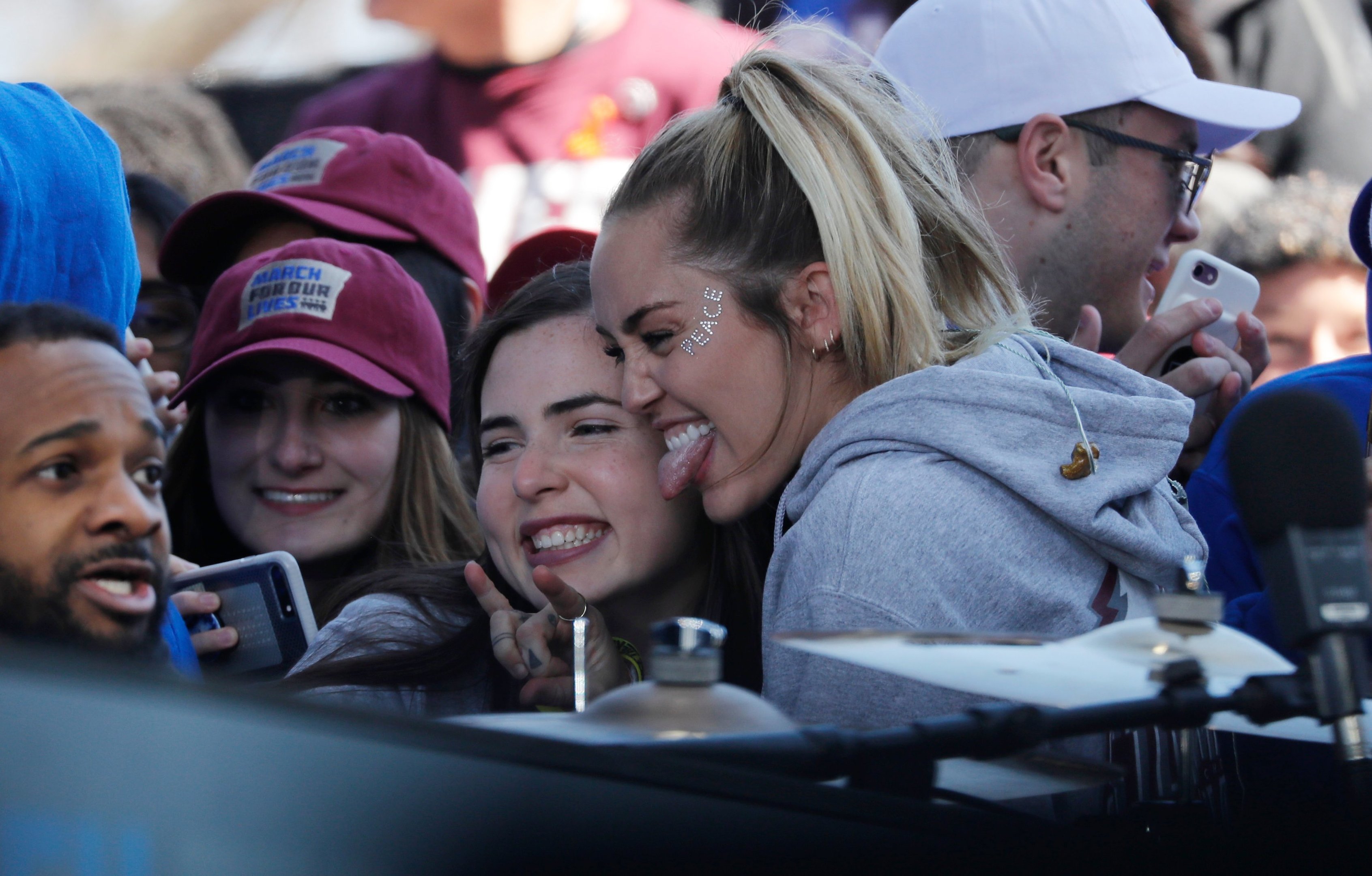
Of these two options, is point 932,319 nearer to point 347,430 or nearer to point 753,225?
point 753,225

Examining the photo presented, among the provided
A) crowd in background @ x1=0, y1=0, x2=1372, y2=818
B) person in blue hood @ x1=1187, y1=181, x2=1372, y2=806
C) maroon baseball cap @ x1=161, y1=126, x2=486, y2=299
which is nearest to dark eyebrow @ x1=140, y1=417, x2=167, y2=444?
crowd in background @ x1=0, y1=0, x2=1372, y2=818

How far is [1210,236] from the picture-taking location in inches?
215

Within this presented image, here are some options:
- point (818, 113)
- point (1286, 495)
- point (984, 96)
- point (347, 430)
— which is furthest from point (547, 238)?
point (1286, 495)

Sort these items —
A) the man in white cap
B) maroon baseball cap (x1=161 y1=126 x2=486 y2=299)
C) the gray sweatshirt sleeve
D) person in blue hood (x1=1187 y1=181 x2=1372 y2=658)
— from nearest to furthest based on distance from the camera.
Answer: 1. the gray sweatshirt sleeve
2. person in blue hood (x1=1187 y1=181 x2=1372 y2=658)
3. the man in white cap
4. maroon baseball cap (x1=161 y1=126 x2=486 y2=299)

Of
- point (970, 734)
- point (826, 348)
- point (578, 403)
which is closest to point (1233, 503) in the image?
point (826, 348)

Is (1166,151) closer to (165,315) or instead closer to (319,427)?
(319,427)

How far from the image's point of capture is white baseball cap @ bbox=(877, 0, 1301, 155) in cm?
279

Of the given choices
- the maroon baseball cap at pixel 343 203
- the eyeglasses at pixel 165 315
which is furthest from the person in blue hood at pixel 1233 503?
the eyeglasses at pixel 165 315

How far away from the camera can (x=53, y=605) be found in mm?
1215

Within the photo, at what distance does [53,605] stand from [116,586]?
0.06 meters

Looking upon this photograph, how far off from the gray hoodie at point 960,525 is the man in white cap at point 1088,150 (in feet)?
2.90

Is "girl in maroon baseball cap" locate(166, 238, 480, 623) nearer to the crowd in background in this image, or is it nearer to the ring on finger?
the crowd in background

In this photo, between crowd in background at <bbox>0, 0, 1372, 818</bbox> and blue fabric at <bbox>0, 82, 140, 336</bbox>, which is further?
blue fabric at <bbox>0, 82, 140, 336</bbox>

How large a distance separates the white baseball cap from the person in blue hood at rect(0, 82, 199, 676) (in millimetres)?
1529
